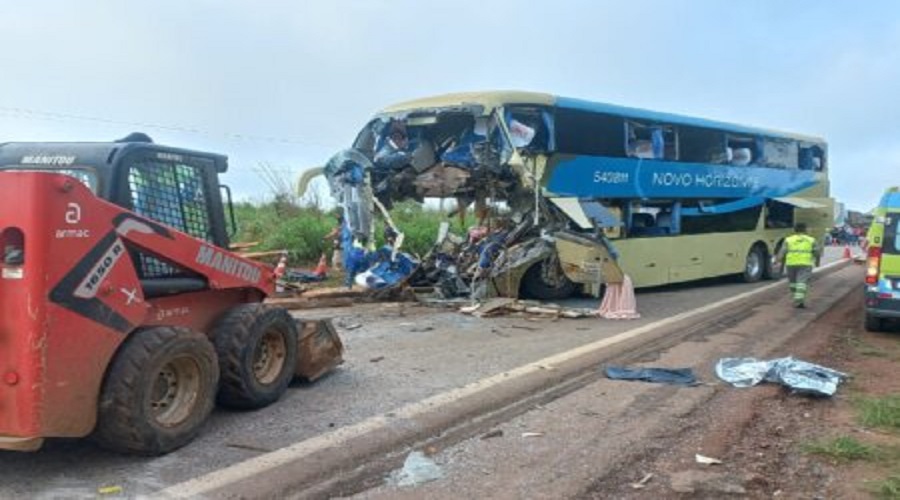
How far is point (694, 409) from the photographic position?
704 centimetres

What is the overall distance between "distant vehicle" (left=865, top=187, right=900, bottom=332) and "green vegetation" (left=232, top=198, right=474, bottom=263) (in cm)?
724

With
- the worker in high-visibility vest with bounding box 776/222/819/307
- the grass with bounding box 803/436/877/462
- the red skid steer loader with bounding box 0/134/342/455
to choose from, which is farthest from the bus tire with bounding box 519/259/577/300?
the grass with bounding box 803/436/877/462

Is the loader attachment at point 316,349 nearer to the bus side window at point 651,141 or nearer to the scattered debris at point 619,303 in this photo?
the scattered debris at point 619,303

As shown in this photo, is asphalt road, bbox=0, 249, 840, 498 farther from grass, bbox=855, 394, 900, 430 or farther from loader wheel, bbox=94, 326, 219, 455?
grass, bbox=855, 394, 900, 430

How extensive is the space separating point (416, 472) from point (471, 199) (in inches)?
421

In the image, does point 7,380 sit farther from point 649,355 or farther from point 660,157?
point 660,157

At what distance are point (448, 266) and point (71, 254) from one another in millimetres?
10637

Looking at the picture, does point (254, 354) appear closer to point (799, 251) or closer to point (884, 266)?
point (884, 266)

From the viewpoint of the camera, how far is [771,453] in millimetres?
5855

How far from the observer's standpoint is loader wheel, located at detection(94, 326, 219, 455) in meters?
5.27

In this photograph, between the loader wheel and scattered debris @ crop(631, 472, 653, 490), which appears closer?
scattered debris @ crop(631, 472, 653, 490)

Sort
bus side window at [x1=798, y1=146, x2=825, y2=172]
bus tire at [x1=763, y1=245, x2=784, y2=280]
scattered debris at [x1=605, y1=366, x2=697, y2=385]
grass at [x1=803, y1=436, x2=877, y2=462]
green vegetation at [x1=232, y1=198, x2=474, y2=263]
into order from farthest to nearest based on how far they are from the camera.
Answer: bus side window at [x1=798, y1=146, x2=825, y2=172] → bus tire at [x1=763, y1=245, x2=784, y2=280] → green vegetation at [x1=232, y1=198, x2=474, y2=263] → scattered debris at [x1=605, y1=366, x2=697, y2=385] → grass at [x1=803, y1=436, x2=877, y2=462]

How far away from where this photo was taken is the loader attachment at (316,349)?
25.1 feet

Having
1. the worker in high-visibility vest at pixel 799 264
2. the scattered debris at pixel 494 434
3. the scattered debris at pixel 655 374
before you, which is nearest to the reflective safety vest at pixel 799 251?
the worker in high-visibility vest at pixel 799 264
